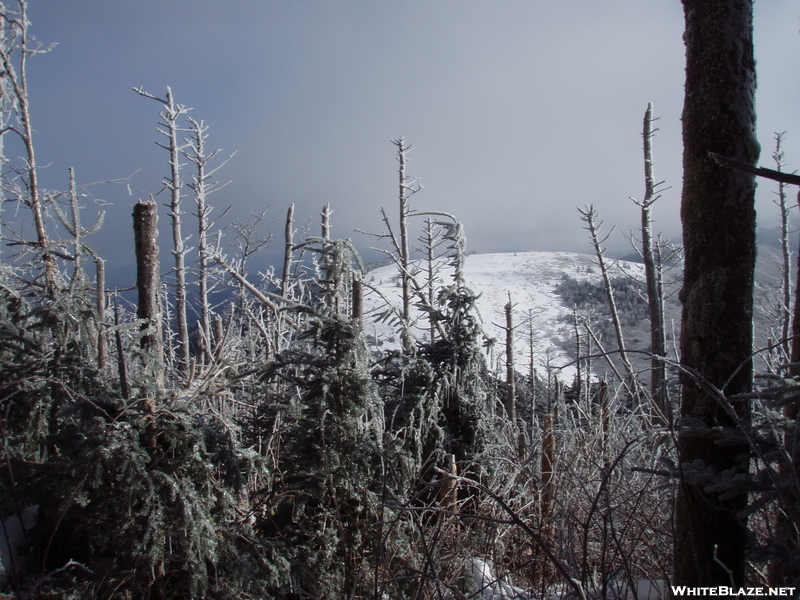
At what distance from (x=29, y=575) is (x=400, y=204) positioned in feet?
74.7

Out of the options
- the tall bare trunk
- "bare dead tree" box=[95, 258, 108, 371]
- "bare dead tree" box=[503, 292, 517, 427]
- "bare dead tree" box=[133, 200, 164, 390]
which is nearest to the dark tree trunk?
"bare dead tree" box=[133, 200, 164, 390]

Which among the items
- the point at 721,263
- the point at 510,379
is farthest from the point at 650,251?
the point at 721,263

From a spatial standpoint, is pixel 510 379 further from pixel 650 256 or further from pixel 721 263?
pixel 721 263

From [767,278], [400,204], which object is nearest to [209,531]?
[400,204]

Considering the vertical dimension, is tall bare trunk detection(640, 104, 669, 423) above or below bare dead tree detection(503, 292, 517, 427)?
above

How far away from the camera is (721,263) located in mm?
2027

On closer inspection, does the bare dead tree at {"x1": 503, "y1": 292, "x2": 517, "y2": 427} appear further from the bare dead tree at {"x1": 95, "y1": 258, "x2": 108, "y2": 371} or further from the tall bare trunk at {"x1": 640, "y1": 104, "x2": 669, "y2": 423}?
the bare dead tree at {"x1": 95, "y1": 258, "x2": 108, "y2": 371}

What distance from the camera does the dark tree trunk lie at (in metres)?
2.02

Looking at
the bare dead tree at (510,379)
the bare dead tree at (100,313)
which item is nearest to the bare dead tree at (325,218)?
the bare dead tree at (510,379)

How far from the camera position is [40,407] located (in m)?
3.09

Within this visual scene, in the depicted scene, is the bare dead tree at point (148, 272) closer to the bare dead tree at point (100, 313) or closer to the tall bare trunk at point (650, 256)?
the bare dead tree at point (100, 313)

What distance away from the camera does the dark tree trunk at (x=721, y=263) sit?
2.02 meters

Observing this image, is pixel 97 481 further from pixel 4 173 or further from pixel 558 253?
pixel 558 253

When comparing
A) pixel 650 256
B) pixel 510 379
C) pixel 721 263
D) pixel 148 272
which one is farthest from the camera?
pixel 510 379
